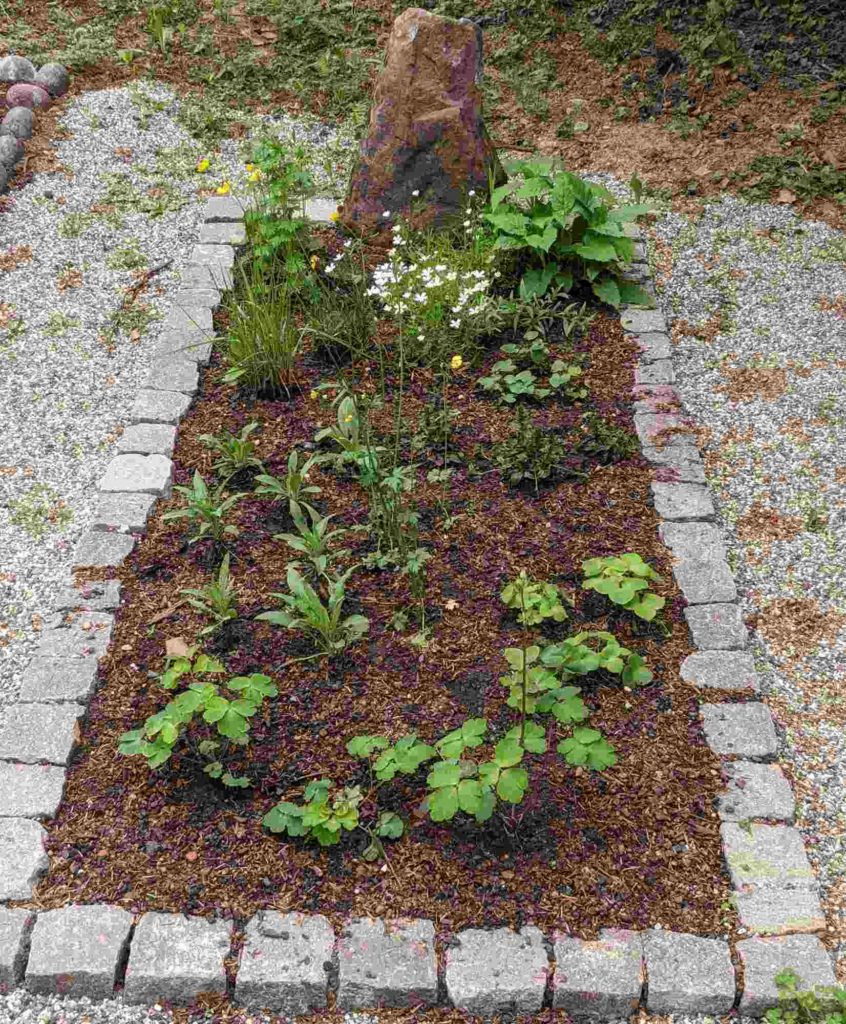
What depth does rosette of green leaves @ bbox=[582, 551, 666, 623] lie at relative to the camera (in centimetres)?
314

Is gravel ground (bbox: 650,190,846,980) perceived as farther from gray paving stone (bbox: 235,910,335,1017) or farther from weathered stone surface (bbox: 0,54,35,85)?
weathered stone surface (bbox: 0,54,35,85)

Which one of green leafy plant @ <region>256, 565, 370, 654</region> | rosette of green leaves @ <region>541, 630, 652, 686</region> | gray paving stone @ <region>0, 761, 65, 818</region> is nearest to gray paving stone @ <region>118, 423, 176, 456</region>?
green leafy plant @ <region>256, 565, 370, 654</region>

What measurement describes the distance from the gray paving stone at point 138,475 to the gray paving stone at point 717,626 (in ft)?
5.95

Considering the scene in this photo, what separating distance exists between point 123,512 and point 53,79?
13.5ft

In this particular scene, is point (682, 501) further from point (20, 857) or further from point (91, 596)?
point (20, 857)

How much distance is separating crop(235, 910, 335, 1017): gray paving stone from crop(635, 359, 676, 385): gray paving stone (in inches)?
100

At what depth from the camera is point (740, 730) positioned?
2.92 m

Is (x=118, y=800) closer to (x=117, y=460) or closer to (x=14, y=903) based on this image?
(x=14, y=903)

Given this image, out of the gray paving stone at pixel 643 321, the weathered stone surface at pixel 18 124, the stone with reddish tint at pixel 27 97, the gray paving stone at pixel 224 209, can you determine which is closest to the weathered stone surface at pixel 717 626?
the gray paving stone at pixel 643 321

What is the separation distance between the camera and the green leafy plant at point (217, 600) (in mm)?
3152

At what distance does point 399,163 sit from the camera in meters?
4.82

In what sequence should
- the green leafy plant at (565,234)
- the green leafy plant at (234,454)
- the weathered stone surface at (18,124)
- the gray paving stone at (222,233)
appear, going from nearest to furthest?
the green leafy plant at (234,454), the green leafy plant at (565,234), the gray paving stone at (222,233), the weathered stone surface at (18,124)

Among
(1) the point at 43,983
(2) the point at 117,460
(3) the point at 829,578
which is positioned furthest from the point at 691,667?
(2) the point at 117,460

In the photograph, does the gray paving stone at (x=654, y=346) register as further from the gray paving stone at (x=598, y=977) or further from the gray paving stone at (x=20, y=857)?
the gray paving stone at (x=20, y=857)
